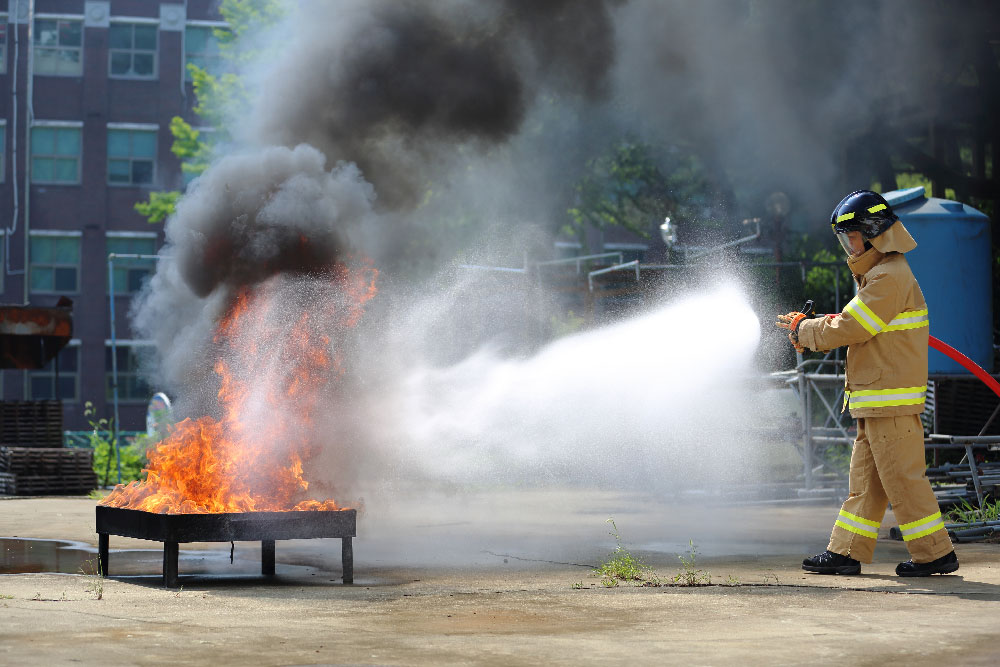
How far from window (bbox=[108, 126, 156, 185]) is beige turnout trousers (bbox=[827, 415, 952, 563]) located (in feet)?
101

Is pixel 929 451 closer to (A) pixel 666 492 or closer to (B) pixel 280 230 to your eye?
(A) pixel 666 492

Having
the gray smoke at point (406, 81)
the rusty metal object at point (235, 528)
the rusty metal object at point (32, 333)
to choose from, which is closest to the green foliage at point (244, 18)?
the rusty metal object at point (32, 333)

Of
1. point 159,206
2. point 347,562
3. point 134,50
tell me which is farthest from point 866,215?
point 134,50

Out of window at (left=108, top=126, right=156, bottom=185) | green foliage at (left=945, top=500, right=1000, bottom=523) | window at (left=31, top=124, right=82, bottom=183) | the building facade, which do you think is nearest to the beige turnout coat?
green foliage at (left=945, top=500, right=1000, bottom=523)

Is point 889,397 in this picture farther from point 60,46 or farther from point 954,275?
point 60,46

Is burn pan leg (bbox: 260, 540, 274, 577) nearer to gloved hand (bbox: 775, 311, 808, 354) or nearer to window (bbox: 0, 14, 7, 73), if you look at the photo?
gloved hand (bbox: 775, 311, 808, 354)

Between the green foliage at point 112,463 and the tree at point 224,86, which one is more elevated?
the tree at point 224,86

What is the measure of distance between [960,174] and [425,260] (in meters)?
8.47

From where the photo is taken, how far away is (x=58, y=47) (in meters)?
35.0

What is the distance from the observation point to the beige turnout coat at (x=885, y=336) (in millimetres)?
7125

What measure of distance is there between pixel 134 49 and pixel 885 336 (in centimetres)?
3157

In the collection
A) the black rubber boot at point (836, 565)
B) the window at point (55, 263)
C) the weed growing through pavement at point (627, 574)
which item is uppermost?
the window at point (55, 263)

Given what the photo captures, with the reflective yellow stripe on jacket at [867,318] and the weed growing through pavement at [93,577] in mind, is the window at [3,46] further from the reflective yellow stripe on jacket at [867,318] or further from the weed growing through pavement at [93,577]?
the reflective yellow stripe on jacket at [867,318]

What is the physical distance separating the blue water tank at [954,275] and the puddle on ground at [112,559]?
28.0 ft
